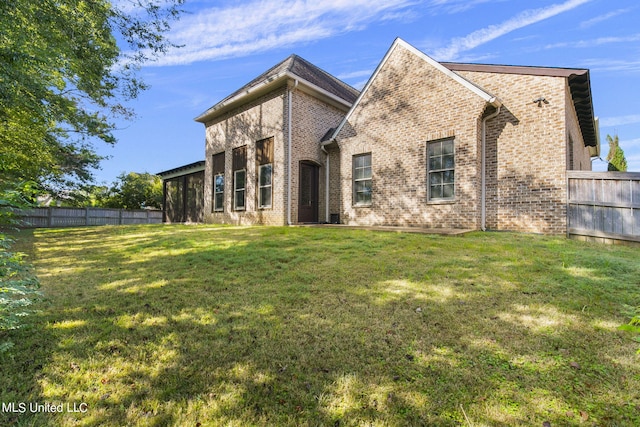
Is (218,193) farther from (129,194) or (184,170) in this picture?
(129,194)

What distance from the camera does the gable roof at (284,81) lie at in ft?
38.4

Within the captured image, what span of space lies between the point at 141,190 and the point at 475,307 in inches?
1381

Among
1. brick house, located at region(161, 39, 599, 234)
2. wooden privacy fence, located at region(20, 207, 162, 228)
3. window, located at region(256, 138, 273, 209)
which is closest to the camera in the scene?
brick house, located at region(161, 39, 599, 234)

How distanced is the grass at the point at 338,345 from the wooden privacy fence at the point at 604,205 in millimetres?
2618

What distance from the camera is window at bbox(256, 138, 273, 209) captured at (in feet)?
40.7

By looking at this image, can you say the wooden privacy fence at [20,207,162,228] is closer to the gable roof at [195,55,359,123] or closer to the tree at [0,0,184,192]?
the tree at [0,0,184,192]

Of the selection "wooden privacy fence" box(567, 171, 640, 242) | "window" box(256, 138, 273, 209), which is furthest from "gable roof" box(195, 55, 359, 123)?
"wooden privacy fence" box(567, 171, 640, 242)

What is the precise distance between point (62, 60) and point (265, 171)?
7.75 meters

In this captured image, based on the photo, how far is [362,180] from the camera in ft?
36.8

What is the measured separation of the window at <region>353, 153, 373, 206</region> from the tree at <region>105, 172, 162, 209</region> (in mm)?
27681

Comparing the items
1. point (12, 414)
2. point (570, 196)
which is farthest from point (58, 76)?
point (570, 196)

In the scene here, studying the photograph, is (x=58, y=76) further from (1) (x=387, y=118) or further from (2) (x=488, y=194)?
(2) (x=488, y=194)

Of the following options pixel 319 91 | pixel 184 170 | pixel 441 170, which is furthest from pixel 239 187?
pixel 441 170

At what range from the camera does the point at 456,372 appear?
96.5 inches
